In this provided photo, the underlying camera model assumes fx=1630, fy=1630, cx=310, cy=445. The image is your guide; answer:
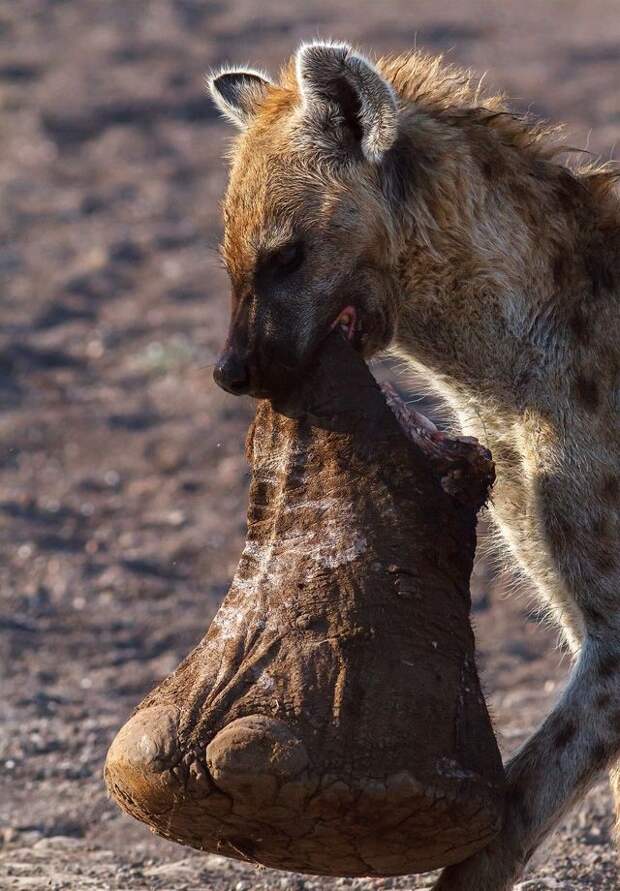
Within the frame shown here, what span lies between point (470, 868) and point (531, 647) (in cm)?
256

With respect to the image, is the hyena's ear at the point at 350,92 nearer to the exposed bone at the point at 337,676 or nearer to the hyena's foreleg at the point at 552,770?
the exposed bone at the point at 337,676

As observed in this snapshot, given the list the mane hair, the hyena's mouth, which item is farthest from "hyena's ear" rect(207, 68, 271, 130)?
the hyena's mouth

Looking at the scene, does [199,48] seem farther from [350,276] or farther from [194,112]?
[350,276]

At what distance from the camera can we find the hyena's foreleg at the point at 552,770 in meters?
2.99

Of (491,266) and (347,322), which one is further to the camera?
(491,266)

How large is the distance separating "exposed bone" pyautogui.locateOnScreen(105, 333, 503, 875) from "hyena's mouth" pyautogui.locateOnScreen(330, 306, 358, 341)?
9cm

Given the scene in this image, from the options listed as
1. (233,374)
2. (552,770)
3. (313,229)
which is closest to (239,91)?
(313,229)

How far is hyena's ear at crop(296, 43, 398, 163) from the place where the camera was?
3145 millimetres

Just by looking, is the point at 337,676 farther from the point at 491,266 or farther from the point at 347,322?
the point at 491,266

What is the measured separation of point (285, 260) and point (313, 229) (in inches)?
3.5

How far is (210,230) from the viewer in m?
8.70

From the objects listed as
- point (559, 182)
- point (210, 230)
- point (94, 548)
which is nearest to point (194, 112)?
point (210, 230)

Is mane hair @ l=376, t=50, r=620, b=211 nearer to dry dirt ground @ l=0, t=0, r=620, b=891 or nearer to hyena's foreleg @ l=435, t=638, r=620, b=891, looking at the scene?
hyena's foreleg @ l=435, t=638, r=620, b=891

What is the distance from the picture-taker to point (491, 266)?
10.7 feet
